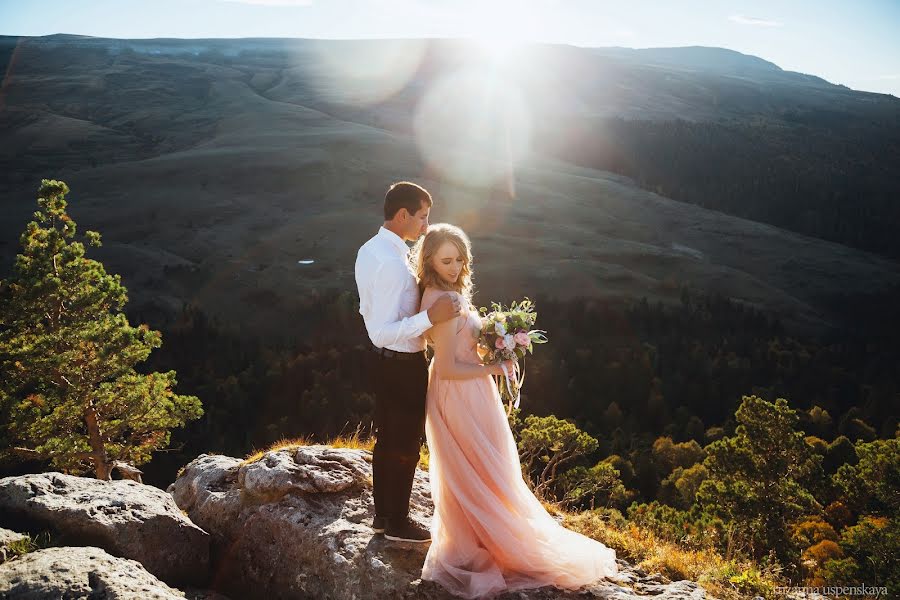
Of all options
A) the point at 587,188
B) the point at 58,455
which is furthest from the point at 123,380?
the point at 587,188

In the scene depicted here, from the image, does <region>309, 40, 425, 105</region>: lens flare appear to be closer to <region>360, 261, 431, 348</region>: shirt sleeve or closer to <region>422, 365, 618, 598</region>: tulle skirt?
<region>422, 365, 618, 598</region>: tulle skirt

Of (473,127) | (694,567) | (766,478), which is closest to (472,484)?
(694,567)

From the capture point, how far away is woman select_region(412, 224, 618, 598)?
477 cm

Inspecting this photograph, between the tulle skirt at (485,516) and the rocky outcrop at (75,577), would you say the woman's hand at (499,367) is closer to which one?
the tulle skirt at (485,516)

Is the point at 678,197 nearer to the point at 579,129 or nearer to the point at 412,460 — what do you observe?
the point at 579,129

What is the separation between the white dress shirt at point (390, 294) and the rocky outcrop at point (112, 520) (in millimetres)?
2400

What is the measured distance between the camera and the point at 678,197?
139 meters

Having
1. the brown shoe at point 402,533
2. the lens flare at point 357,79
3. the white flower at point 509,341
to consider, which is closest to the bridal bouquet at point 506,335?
the white flower at point 509,341

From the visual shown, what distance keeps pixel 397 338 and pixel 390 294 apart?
0.32 m

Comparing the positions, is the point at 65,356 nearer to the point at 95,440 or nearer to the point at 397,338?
the point at 95,440

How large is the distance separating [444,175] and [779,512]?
73839 millimetres

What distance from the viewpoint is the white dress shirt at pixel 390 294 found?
4.51 metres

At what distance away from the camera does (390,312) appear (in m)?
4.61

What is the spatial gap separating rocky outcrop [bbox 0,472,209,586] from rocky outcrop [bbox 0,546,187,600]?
54 cm
